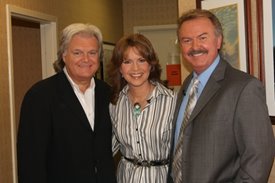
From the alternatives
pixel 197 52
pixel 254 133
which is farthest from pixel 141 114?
pixel 254 133

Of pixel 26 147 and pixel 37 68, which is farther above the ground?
pixel 37 68

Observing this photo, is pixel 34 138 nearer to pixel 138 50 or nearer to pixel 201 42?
pixel 138 50

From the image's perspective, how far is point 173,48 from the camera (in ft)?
19.5

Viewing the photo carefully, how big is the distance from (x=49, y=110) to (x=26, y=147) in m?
0.24

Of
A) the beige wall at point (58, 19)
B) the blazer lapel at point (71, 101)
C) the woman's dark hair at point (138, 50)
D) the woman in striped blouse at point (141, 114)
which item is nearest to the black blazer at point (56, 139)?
the blazer lapel at point (71, 101)

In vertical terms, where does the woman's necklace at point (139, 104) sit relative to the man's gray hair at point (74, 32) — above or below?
below

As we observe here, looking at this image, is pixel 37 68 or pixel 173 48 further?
pixel 173 48

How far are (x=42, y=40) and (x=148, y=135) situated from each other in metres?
2.52

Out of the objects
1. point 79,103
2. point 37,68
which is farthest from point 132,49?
point 37,68

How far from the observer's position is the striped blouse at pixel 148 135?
6.98ft

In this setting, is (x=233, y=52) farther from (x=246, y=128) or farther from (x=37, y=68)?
(x=37, y=68)

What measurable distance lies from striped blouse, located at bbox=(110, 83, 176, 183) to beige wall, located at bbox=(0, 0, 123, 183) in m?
1.51

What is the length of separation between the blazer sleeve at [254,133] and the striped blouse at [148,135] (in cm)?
66

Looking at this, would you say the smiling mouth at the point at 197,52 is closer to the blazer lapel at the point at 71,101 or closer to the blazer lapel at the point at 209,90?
the blazer lapel at the point at 209,90
